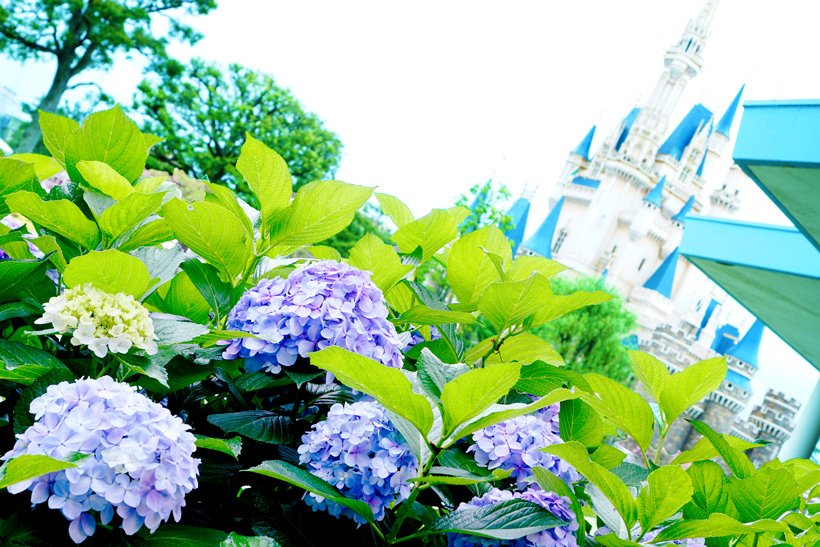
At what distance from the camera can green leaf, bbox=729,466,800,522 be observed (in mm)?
888

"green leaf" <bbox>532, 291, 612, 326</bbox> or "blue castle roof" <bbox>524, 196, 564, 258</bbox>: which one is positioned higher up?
"blue castle roof" <bbox>524, 196, 564, 258</bbox>

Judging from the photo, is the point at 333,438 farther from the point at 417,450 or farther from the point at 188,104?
the point at 188,104

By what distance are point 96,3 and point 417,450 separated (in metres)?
25.8

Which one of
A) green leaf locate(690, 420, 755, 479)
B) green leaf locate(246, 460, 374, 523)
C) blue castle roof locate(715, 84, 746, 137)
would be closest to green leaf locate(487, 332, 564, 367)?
green leaf locate(690, 420, 755, 479)

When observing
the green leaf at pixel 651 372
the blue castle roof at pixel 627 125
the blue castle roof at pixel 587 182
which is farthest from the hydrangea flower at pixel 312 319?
the blue castle roof at pixel 627 125

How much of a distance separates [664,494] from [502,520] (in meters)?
0.20

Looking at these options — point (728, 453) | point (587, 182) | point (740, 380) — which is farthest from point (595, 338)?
point (728, 453)

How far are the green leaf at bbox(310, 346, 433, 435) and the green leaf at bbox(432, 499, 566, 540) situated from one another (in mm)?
116

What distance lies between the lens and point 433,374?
31.5 inches

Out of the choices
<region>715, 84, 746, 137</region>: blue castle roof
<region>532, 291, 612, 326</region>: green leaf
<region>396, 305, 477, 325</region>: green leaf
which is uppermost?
Result: <region>715, 84, 746, 137</region>: blue castle roof

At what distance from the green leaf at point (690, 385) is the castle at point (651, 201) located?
46.9 meters

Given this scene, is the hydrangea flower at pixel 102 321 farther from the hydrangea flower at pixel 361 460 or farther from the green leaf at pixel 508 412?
the green leaf at pixel 508 412

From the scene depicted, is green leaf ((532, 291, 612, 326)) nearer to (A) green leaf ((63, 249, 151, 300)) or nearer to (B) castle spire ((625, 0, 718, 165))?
(A) green leaf ((63, 249, 151, 300))

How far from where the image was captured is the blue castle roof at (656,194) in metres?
50.0
